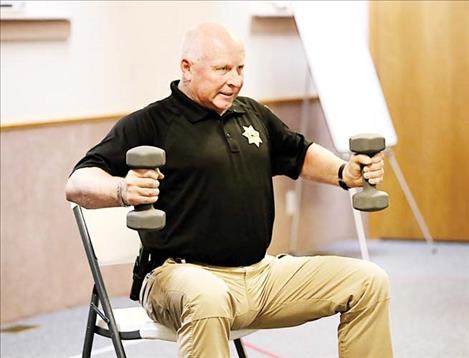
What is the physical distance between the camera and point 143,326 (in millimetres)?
2559

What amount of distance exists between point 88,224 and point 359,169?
77cm

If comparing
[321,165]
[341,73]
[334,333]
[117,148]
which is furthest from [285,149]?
[341,73]

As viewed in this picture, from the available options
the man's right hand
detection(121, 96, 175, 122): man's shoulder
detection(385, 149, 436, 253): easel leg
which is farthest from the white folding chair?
detection(385, 149, 436, 253): easel leg

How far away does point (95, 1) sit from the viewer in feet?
14.1

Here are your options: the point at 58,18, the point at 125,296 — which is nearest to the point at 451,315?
the point at 125,296

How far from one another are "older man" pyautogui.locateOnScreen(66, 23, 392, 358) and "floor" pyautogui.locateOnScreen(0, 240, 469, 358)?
1011 mm

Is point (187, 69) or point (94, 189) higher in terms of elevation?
point (187, 69)

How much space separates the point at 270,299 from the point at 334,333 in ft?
4.37

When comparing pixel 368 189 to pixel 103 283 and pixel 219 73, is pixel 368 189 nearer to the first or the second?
pixel 219 73

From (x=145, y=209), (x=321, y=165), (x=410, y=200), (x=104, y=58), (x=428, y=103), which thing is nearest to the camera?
(x=145, y=209)

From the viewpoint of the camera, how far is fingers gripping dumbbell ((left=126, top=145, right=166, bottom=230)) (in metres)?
2.24

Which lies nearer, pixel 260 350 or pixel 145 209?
pixel 145 209

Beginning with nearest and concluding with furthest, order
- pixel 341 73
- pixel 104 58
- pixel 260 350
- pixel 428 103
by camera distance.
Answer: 1. pixel 260 350
2. pixel 104 58
3. pixel 341 73
4. pixel 428 103

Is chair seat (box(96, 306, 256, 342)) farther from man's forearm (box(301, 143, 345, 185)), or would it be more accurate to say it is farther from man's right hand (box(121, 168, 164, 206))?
man's forearm (box(301, 143, 345, 185))
